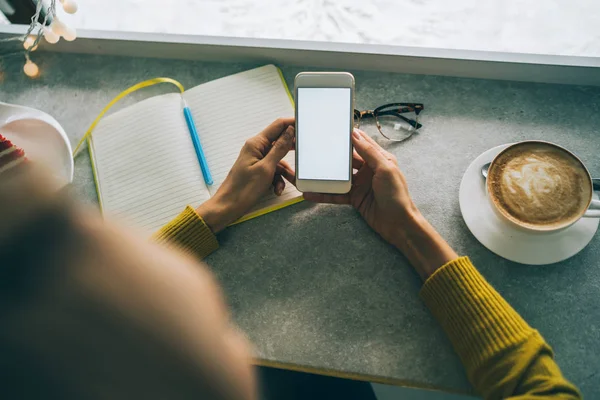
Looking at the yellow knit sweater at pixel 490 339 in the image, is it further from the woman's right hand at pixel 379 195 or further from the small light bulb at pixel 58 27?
the small light bulb at pixel 58 27

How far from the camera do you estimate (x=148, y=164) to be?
773 mm

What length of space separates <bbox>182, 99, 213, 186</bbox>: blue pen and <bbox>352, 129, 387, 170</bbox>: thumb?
0.25 m

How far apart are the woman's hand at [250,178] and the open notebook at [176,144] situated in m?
0.03

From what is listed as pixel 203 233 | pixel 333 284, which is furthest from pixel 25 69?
pixel 333 284

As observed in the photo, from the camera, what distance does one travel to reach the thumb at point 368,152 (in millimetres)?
678

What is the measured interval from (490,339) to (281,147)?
1.31ft

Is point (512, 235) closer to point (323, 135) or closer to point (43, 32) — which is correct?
point (323, 135)

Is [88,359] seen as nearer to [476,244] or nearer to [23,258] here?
[23,258]

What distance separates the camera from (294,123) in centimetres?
72

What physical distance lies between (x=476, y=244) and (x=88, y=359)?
22.3 inches

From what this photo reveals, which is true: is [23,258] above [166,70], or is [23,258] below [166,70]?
above

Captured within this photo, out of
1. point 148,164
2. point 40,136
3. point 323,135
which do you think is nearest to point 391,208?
point 323,135

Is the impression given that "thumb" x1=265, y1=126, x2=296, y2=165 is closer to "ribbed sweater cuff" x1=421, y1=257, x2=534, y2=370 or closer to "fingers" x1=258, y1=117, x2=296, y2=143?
"fingers" x1=258, y1=117, x2=296, y2=143

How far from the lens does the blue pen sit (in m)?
0.75
